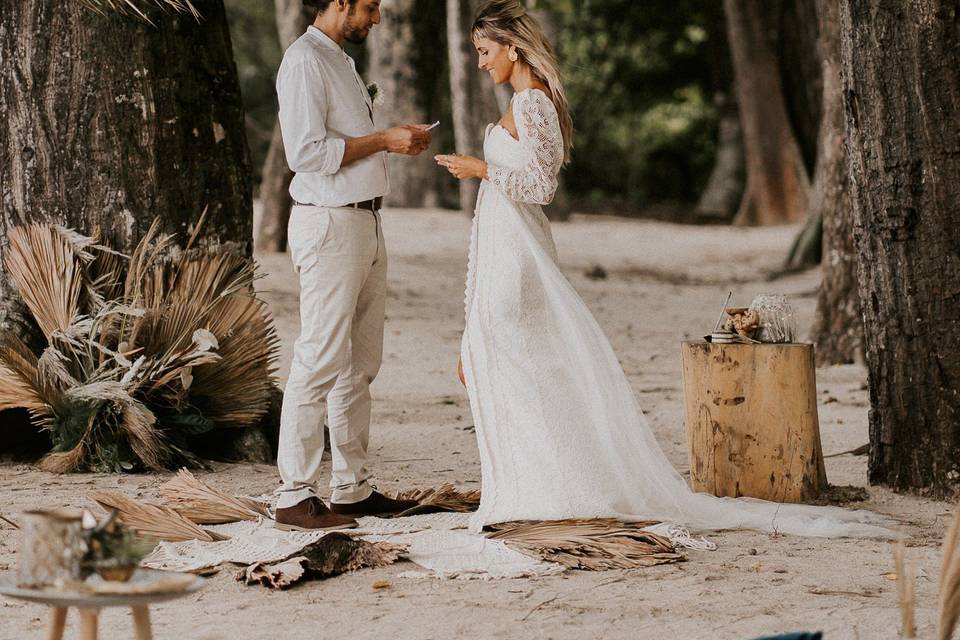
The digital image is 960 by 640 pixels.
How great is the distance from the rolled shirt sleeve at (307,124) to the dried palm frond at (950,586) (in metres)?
2.52

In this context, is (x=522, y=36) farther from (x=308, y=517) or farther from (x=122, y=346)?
(x=122, y=346)

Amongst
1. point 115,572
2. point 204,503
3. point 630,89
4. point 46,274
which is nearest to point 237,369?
point 46,274

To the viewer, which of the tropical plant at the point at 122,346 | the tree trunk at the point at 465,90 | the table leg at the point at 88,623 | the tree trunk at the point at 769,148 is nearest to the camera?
the table leg at the point at 88,623

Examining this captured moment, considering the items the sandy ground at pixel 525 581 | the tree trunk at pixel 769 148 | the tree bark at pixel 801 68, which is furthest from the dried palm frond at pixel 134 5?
the tree trunk at pixel 769 148

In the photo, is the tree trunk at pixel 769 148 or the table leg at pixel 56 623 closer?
the table leg at pixel 56 623

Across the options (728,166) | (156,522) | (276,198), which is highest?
(728,166)

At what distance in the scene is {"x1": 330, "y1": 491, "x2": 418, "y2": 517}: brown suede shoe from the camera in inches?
203

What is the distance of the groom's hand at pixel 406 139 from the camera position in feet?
15.7

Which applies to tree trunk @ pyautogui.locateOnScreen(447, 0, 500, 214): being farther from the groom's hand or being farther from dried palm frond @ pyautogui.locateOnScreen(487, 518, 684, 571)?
dried palm frond @ pyautogui.locateOnScreen(487, 518, 684, 571)

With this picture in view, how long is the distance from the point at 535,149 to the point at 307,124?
2.75ft

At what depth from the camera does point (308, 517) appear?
Result: 488 cm

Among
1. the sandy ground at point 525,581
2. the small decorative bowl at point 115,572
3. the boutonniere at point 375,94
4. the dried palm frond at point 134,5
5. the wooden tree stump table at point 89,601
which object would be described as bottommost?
the sandy ground at point 525,581

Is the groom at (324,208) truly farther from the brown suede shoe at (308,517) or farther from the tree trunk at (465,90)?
the tree trunk at (465,90)

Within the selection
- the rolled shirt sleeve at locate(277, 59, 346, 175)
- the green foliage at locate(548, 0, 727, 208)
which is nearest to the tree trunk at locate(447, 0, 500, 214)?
the green foliage at locate(548, 0, 727, 208)
